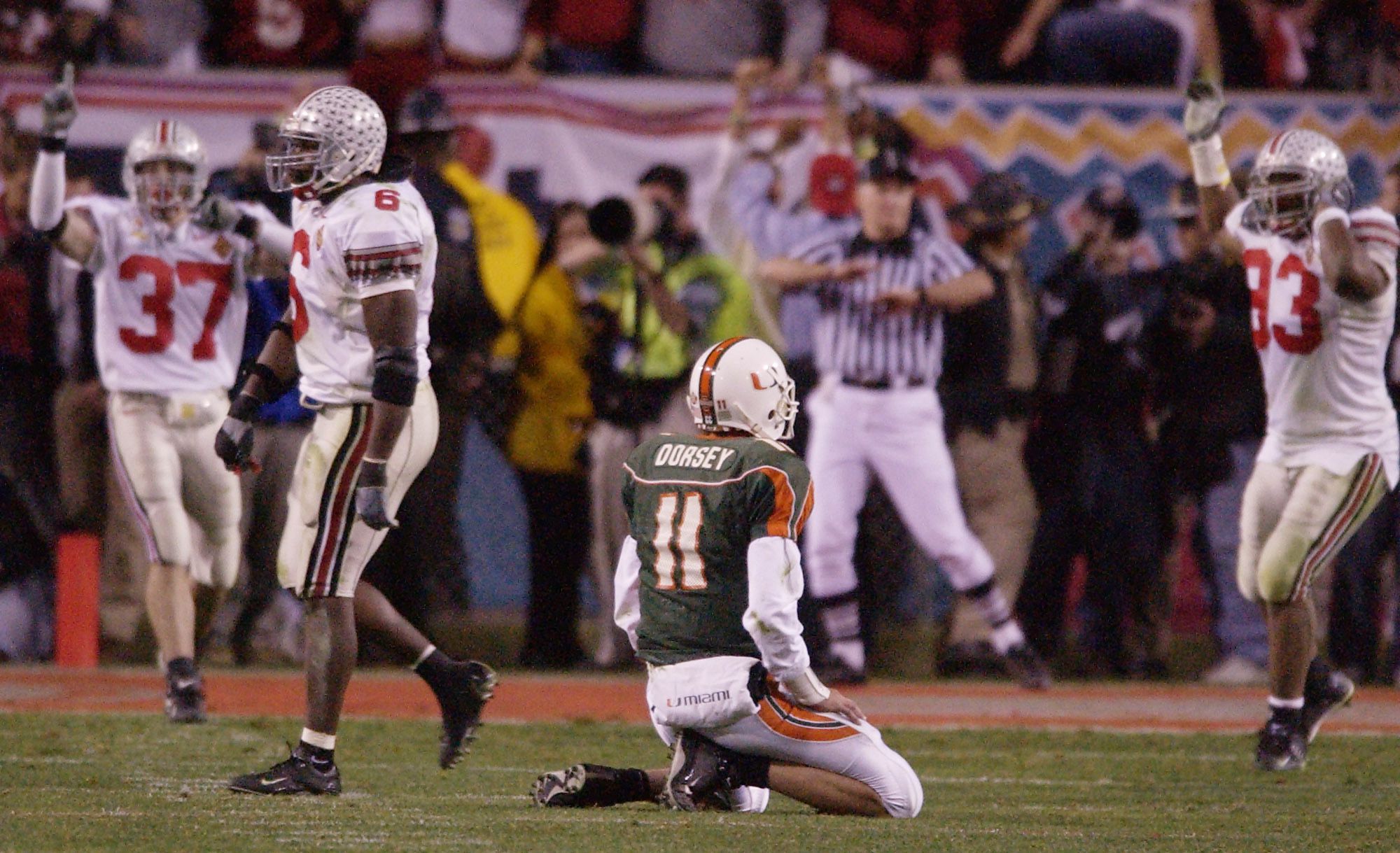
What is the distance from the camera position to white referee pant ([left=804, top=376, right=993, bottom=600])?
8703 mm

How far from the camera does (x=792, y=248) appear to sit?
9336 mm

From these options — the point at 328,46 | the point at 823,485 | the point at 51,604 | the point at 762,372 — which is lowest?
the point at 51,604

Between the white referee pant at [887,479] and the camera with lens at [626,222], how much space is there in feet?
3.34

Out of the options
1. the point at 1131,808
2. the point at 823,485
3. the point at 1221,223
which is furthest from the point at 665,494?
the point at 823,485

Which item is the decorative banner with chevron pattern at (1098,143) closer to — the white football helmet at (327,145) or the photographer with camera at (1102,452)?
the photographer with camera at (1102,452)

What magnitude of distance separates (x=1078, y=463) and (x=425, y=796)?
15.1ft

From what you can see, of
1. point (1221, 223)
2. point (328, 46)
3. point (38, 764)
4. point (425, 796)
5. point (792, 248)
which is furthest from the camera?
point (328, 46)

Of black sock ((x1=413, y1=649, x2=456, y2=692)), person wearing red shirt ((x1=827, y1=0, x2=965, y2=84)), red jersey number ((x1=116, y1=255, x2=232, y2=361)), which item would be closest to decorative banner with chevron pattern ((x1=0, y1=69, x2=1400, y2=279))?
person wearing red shirt ((x1=827, y1=0, x2=965, y2=84))

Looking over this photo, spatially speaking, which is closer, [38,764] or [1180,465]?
[38,764]

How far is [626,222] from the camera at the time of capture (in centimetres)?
888

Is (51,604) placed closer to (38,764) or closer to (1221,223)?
(38,764)

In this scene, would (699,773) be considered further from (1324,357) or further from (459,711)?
(1324,357)

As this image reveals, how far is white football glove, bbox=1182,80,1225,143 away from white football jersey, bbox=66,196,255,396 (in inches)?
124

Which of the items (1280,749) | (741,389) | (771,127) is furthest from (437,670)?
(771,127)
